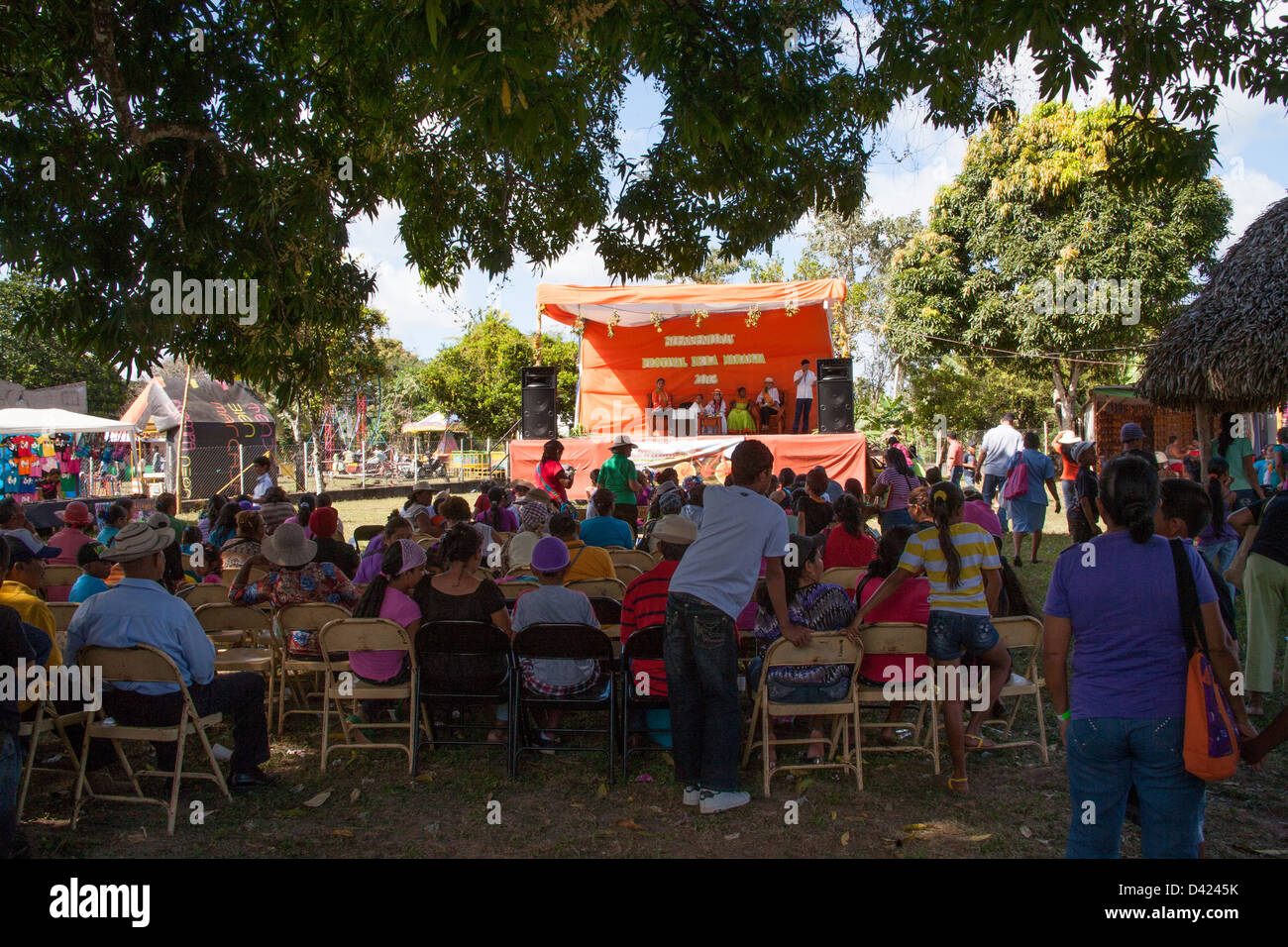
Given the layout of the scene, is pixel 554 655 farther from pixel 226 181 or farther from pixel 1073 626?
pixel 226 181

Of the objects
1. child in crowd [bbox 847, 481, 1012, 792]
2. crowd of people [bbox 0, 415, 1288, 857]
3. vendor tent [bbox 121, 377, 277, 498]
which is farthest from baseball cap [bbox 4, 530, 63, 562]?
vendor tent [bbox 121, 377, 277, 498]

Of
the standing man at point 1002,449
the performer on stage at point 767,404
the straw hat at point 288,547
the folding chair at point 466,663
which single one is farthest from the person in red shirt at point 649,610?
the performer on stage at point 767,404

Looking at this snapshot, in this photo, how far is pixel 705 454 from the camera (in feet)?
55.5

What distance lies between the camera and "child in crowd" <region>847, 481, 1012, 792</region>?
4129 millimetres

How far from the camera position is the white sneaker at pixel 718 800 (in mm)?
4000

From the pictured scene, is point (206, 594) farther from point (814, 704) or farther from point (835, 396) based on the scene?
point (835, 396)

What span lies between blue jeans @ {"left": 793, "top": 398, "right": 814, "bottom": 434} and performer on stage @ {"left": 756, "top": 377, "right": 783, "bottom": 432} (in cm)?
51

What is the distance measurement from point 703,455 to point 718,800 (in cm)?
1306

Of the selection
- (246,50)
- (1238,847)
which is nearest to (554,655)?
(1238,847)

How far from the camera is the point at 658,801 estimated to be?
421cm

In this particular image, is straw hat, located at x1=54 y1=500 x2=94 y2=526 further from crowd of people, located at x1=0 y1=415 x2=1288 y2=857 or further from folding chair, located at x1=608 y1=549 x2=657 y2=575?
folding chair, located at x1=608 y1=549 x2=657 y2=575

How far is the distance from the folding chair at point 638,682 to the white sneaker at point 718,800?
0.50 meters

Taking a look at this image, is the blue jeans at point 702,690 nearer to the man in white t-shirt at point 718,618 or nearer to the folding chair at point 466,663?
the man in white t-shirt at point 718,618

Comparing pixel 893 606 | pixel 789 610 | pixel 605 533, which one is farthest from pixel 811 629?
pixel 605 533
